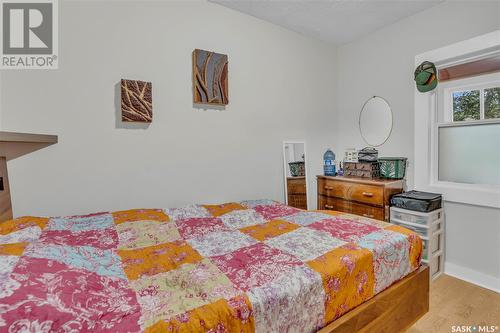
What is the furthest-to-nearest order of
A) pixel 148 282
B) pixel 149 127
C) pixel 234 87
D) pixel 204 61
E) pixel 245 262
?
pixel 234 87
pixel 204 61
pixel 149 127
pixel 245 262
pixel 148 282

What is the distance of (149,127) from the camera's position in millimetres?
2164

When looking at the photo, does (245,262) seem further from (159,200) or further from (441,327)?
(441,327)

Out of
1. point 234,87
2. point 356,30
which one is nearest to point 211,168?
point 234,87

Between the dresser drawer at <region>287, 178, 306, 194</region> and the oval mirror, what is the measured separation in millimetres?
964

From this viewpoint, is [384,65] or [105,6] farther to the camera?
[384,65]

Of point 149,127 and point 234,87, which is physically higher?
point 234,87

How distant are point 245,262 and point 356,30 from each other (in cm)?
299

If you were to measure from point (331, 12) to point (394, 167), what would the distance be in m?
1.74

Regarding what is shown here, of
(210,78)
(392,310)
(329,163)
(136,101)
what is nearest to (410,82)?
(329,163)

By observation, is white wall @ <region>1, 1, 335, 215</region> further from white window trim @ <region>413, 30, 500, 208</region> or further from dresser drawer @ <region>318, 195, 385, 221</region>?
white window trim @ <region>413, 30, 500, 208</region>

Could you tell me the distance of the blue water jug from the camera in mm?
3174

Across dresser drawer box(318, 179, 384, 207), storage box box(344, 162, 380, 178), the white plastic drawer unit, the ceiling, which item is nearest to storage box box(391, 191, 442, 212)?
the white plastic drawer unit

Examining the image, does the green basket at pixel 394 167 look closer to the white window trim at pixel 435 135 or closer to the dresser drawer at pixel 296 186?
the white window trim at pixel 435 135

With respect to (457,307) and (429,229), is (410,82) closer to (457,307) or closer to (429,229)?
(429,229)
